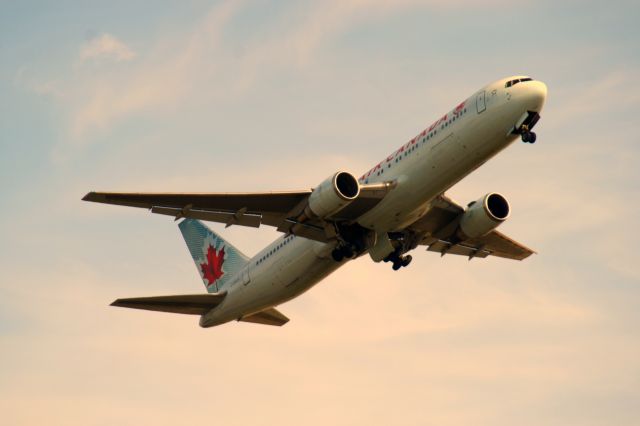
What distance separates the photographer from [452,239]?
41.1 meters

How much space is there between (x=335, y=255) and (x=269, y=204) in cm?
355

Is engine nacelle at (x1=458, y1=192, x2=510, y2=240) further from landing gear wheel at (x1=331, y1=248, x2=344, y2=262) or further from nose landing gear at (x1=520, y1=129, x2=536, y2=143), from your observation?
nose landing gear at (x1=520, y1=129, x2=536, y2=143)

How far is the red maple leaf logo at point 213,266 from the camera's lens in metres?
45.8

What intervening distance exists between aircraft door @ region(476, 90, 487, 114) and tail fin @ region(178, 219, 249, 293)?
48.9 feet

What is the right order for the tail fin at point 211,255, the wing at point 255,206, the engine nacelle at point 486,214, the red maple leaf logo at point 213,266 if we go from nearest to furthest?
the wing at point 255,206, the engine nacelle at point 486,214, the tail fin at point 211,255, the red maple leaf logo at point 213,266

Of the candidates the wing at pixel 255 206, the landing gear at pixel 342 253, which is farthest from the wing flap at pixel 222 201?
the landing gear at pixel 342 253

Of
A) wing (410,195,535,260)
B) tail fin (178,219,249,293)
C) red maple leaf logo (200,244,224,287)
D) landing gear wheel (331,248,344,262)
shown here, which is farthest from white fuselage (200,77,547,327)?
red maple leaf logo (200,244,224,287)

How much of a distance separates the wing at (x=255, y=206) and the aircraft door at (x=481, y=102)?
422cm

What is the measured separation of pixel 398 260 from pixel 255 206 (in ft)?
23.7

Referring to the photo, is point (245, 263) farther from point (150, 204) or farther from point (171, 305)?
point (150, 204)

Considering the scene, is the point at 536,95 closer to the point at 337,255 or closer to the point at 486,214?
the point at 486,214

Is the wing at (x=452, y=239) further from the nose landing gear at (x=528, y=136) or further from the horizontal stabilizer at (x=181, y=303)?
the horizontal stabilizer at (x=181, y=303)

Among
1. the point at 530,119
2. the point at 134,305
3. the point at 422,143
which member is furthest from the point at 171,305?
the point at 530,119

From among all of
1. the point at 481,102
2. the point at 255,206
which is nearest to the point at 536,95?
the point at 481,102
